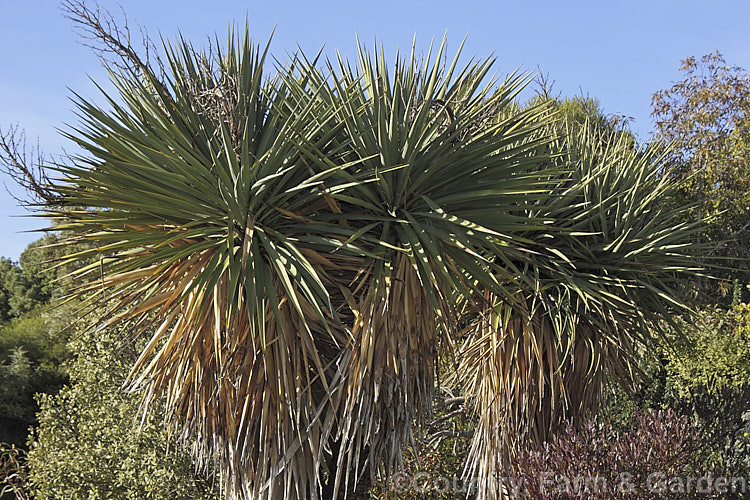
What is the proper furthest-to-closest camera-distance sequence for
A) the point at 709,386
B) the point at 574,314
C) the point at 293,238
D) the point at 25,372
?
the point at 25,372, the point at 709,386, the point at 574,314, the point at 293,238

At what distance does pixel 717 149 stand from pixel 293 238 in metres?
11.1

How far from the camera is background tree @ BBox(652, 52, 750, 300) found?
1291 centimetres

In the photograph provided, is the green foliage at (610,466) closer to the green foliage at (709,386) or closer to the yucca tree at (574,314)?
the green foliage at (709,386)

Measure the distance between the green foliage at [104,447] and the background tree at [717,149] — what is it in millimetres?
9568

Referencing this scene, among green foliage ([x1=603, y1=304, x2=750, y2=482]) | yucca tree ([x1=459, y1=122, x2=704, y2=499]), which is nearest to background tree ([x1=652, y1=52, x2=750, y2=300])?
green foliage ([x1=603, y1=304, x2=750, y2=482])

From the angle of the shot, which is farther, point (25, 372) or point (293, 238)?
point (25, 372)

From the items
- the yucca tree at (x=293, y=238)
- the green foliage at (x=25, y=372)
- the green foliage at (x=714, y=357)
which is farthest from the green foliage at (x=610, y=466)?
the green foliage at (x=25, y=372)

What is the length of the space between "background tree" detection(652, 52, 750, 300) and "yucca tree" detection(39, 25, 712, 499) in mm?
8896

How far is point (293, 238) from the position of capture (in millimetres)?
4539

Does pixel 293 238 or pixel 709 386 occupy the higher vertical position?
pixel 293 238

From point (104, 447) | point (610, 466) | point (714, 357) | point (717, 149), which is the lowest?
point (104, 447)

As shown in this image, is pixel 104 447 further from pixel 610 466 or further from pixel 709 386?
pixel 709 386

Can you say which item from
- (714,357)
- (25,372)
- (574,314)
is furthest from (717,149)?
(25,372)

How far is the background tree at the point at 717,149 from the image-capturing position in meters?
12.9
